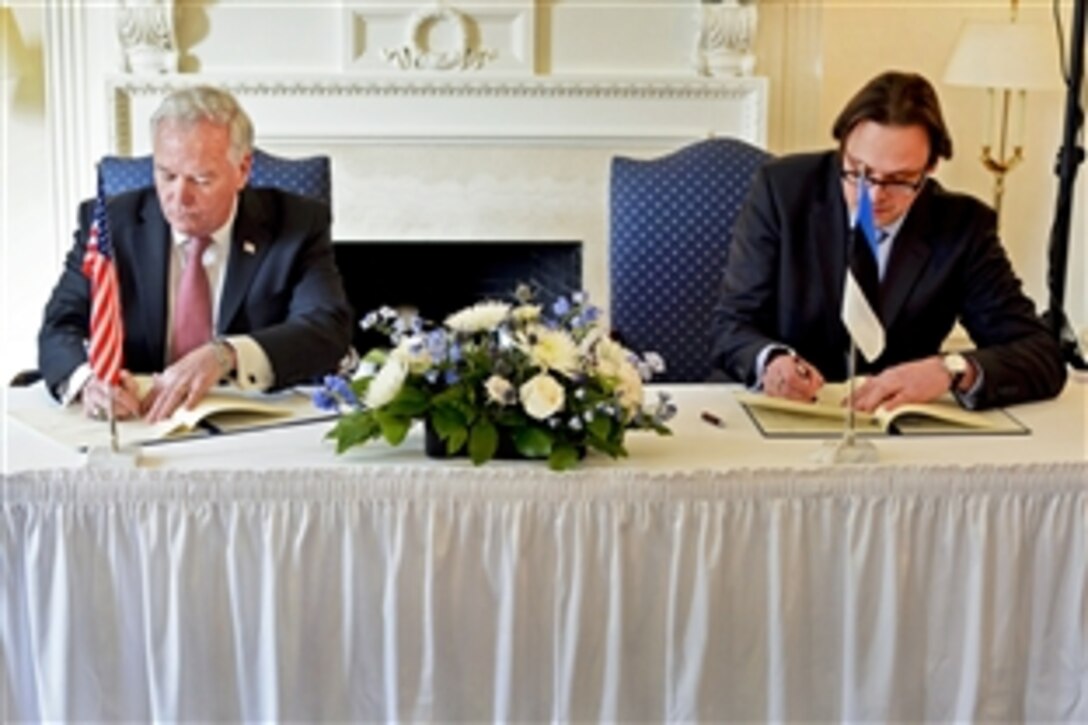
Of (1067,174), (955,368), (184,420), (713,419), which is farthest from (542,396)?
(1067,174)

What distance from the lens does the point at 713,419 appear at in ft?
6.90

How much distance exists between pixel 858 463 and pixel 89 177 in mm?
2985

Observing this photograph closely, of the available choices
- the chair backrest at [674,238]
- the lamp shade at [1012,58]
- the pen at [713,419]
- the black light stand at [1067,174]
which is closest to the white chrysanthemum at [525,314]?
the pen at [713,419]

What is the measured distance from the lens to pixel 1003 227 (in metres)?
4.50

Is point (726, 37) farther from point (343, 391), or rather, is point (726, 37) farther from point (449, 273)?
point (343, 391)

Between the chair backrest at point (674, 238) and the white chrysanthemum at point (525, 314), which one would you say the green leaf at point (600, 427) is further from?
the chair backrest at point (674, 238)

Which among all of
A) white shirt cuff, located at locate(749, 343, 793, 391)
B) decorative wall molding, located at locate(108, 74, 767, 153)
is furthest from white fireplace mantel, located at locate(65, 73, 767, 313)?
white shirt cuff, located at locate(749, 343, 793, 391)

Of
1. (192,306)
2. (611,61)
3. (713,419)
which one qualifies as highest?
(611,61)

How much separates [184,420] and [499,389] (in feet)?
1.64

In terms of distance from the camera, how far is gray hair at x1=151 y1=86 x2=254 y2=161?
7.61ft

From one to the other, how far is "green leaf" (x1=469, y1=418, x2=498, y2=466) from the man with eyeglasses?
2.01 feet

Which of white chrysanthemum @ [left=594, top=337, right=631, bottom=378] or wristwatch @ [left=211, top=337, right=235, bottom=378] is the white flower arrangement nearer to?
white chrysanthemum @ [left=594, top=337, right=631, bottom=378]

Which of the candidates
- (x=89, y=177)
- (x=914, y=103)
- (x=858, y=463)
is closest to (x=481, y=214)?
(x=89, y=177)

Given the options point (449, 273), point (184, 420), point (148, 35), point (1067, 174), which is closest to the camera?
point (184, 420)
